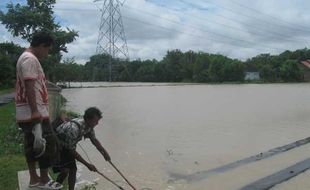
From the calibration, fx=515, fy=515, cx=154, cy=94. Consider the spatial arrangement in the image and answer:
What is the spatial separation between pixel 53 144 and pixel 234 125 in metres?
14.6

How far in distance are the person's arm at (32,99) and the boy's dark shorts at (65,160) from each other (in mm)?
913

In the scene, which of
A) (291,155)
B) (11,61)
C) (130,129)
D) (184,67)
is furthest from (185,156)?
(184,67)

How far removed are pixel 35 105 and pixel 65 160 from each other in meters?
1.19

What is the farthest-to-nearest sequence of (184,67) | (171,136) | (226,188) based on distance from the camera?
(184,67) → (171,136) → (226,188)

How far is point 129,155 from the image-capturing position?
12820mm

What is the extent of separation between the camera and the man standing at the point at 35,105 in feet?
17.4

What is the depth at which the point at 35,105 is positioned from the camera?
533 centimetres

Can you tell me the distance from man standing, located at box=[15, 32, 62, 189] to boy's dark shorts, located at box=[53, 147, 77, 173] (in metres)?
0.40

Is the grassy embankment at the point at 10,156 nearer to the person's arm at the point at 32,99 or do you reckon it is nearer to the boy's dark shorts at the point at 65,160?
the boy's dark shorts at the point at 65,160

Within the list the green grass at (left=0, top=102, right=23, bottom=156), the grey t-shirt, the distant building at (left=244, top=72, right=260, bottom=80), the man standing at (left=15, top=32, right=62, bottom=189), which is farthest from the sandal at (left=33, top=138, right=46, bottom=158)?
the distant building at (left=244, top=72, right=260, bottom=80)

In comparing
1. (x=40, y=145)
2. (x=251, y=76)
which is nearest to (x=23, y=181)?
(x=40, y=145)

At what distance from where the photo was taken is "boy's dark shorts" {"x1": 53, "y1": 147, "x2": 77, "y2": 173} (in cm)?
617

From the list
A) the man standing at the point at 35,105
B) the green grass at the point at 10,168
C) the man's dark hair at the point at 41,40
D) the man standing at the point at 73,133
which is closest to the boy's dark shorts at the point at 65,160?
the man standing at the point at 73,133

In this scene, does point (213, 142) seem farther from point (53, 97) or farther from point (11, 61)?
point (11, 61)
